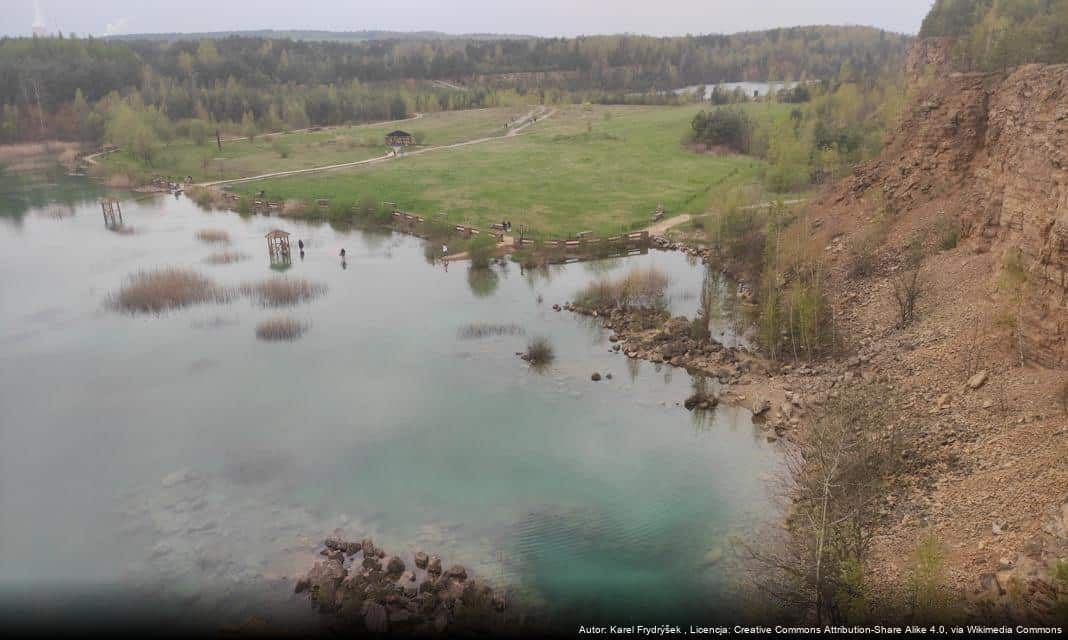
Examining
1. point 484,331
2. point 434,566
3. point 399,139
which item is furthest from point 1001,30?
point 399,139

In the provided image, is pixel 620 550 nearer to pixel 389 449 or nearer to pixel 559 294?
pixel 389 449

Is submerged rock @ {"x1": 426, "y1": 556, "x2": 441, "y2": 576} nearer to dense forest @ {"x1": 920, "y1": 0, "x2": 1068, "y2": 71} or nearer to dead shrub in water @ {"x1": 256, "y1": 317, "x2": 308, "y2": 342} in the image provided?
dead shrub in water @ {"x1": 256, "y1": 317, "x2": 308, "y2": 342}

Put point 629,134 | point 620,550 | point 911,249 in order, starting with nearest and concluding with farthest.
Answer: point 620,550 → point 911,249 → point 629,134

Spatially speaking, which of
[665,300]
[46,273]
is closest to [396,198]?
[46,273]

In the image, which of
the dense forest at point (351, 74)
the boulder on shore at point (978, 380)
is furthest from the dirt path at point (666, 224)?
the dense forest at point (351, 74)

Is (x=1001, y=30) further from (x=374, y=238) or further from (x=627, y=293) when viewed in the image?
(x=374, y=238)

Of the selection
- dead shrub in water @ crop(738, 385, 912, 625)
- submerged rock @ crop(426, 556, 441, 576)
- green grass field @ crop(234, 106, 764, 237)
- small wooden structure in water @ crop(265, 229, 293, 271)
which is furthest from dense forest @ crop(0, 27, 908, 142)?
dead shrub in water @ crop(738, 385, 912, 625)

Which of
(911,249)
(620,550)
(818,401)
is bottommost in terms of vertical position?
(620,550)
